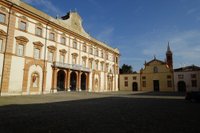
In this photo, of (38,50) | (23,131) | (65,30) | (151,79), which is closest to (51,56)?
(38,50)

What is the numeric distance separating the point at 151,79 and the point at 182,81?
867 cm

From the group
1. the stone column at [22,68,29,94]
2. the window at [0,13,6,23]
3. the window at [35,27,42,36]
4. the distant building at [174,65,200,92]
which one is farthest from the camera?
the distant building at [174,65,200,92]

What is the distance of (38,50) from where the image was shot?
28969 millimetres

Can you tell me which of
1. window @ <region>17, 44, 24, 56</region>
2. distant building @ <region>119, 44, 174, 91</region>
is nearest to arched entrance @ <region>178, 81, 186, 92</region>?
distant building @ <region>119, 44, 174, 91</region>

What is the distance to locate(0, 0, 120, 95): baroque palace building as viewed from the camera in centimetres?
2438

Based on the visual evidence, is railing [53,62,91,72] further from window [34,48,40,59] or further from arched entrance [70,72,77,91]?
window [34,48,40,59]

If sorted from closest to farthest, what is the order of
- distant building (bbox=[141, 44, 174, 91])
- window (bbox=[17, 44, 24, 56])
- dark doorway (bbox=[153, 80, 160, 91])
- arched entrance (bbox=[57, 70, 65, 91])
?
window (bbox=[17, 44, 24, 56]) < arched entrance (bbox=[57, 70, 65, 91]) < distant building (bbox=[141, 44, 174, 91]) < dark doorway (bbox=[153, 80, 160, 91])

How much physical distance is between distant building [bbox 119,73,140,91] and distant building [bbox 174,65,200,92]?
11.5 meters

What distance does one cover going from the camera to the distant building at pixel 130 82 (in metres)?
56.6

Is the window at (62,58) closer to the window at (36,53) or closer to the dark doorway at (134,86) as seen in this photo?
the window at (36,53)

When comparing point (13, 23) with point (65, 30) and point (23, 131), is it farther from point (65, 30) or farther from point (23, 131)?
point (23, 131)

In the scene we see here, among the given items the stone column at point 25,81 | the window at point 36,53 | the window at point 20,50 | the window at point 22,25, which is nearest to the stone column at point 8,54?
the window at point 22,25

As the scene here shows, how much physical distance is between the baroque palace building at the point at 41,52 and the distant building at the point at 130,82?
1526 centimetres

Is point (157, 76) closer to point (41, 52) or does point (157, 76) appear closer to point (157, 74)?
point (157, 74)
